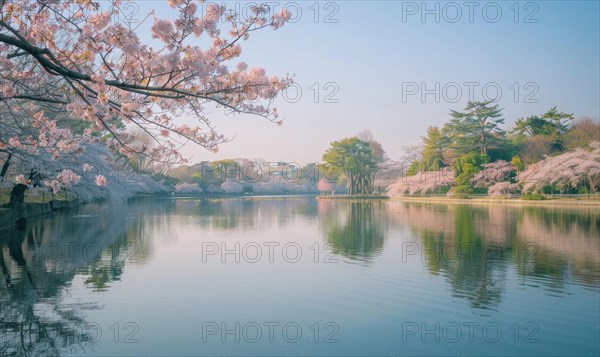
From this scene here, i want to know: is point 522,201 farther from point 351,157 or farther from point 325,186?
point 325,186

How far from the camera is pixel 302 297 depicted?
8867 mm

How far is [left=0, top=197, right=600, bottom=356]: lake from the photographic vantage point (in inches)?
254

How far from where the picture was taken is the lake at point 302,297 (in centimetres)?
645

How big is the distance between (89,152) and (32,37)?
1984 centimetres

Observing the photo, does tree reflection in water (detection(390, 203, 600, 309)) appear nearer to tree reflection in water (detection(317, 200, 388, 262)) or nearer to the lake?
the lake

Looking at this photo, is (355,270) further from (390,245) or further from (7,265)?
(7,265)

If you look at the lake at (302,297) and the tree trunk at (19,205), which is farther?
the tree trunk at (19,205)

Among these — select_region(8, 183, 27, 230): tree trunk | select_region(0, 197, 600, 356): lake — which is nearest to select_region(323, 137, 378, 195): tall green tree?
select_region(8, 183, 27, 230): tree trunk

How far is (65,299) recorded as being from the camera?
Answer: 8.32 metres

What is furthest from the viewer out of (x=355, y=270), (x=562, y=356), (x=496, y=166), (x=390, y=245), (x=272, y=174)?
(x=272, y=174)

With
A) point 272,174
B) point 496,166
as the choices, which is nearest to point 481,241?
point 496,166
